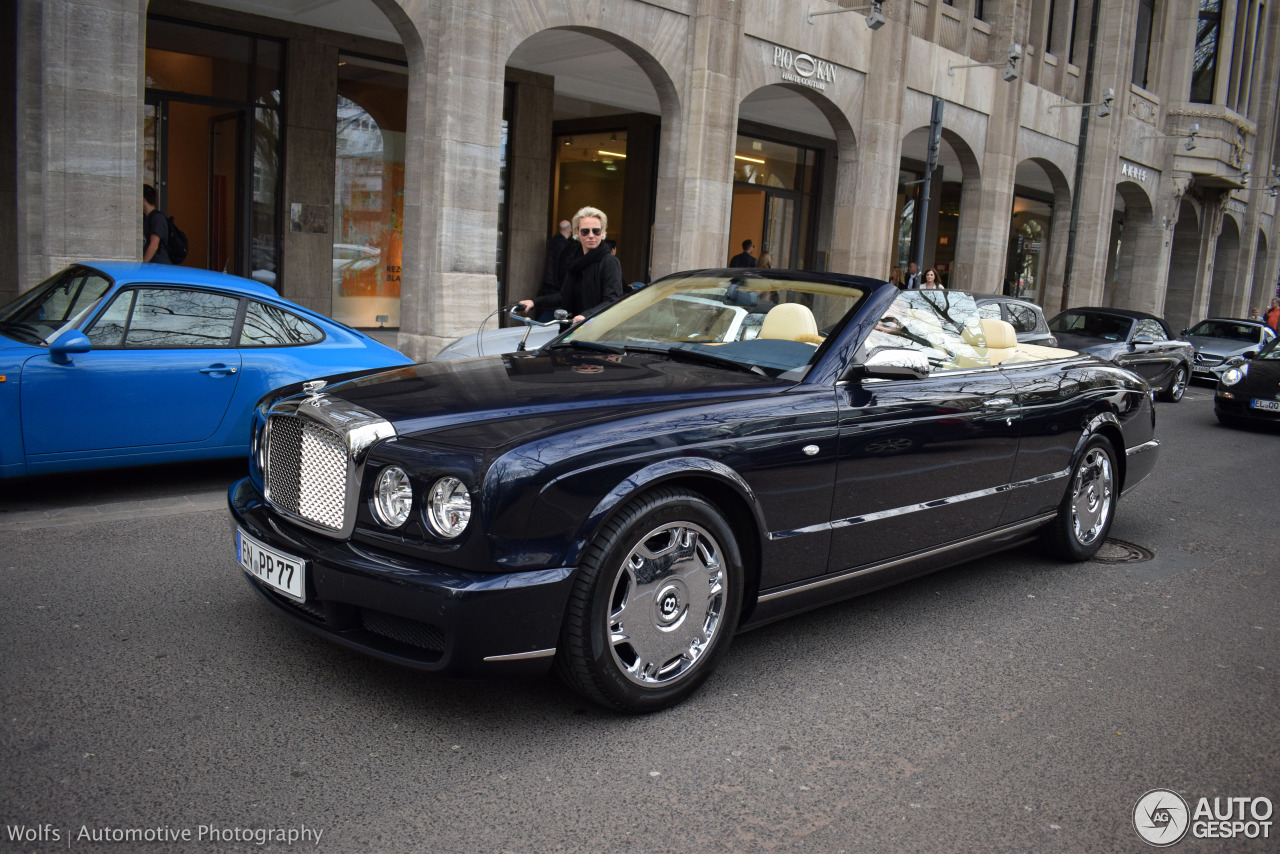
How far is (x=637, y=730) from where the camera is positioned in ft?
11.1

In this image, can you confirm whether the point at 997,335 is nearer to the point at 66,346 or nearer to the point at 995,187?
the point at 66,346

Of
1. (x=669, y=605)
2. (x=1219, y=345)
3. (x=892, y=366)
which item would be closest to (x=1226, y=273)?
(x=1219, y=345)

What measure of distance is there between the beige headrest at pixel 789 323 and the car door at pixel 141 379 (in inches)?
144

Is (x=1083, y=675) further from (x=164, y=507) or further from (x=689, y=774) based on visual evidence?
(x=164, y=507)

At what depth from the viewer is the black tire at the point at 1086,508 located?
5.61 metres

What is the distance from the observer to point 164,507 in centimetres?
612

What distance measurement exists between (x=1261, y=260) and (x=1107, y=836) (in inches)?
1996

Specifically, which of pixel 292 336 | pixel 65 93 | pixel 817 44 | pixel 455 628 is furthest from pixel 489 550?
pixel 817 44

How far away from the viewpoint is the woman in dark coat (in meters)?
7.88

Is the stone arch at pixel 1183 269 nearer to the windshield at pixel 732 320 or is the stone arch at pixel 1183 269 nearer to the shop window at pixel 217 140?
the shop window at pixel 217 140

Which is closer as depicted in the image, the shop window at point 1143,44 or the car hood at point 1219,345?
the car hood at point 1219,345

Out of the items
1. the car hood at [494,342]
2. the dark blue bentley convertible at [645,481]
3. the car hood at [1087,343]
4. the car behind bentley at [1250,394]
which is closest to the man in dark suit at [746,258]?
the car hood at [1087,343]

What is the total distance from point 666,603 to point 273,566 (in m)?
1.32

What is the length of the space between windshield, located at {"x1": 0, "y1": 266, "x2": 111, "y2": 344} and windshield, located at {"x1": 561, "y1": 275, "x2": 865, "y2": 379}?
3.24 m
